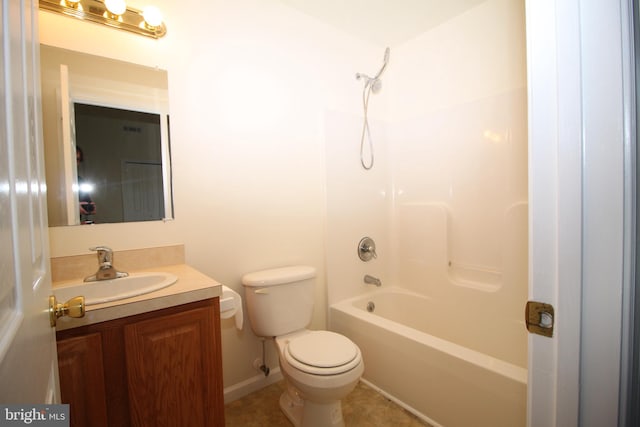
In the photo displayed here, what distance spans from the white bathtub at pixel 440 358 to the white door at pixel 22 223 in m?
1.55

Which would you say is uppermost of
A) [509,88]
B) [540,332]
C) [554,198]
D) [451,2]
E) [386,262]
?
[451,2]

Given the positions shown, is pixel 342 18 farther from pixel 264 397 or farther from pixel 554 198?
pixel 264 397

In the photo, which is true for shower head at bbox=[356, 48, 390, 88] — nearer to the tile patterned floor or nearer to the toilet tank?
the toilet tank

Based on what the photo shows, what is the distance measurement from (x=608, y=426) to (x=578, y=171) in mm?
489

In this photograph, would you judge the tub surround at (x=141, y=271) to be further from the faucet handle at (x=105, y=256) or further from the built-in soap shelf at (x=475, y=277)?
the built-in soap shelf at (x=475, y=277)

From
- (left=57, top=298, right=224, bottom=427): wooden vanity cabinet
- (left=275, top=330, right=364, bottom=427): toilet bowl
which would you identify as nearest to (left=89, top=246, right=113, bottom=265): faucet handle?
(left=57, top=298, right=224, bottom=427): wooden vanity cabinet

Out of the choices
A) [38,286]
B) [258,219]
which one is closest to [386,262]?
[258,219]

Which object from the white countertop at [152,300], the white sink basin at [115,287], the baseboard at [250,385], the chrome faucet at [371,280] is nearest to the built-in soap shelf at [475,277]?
the chrome faucet at [371,280]

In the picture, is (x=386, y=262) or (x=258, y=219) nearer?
(x=258, y=219)

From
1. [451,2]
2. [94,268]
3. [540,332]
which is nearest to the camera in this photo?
[540,332]

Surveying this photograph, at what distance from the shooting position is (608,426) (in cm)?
54

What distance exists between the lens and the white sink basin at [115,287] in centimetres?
113

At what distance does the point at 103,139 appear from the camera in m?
1.40

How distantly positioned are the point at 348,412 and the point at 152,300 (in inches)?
51.5
